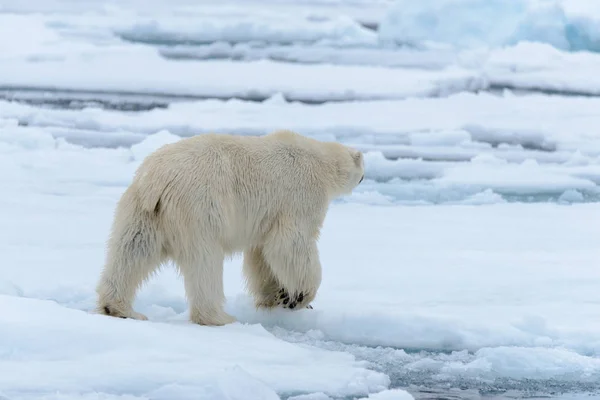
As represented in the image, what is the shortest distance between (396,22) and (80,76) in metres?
4.95

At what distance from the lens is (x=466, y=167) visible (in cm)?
834

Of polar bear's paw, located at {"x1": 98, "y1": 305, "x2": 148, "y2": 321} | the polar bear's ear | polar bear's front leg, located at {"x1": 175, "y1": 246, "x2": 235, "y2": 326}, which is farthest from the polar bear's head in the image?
polar bear's paw, located at {"x1": 98, "y1": 305, "x2": 148, "y2": 321}

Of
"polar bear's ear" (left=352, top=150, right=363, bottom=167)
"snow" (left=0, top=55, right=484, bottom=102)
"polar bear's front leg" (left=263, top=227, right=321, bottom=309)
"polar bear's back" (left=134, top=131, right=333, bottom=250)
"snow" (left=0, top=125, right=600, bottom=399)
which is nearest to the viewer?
"snow" (left=0, top=125, right=600, bottom=399)

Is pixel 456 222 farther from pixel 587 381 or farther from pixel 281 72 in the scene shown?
pixel 281 72

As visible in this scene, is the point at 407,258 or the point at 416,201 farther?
the point at 416,201

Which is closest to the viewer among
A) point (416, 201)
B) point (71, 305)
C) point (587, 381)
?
point (587, 381)

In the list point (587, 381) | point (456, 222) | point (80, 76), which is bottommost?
point (587, 381)

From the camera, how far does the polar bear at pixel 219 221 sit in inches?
150

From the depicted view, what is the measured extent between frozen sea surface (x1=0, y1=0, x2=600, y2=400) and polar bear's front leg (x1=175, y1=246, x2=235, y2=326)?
90 mm

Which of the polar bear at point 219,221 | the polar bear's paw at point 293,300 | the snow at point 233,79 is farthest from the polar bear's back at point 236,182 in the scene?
the snow at point 233,79

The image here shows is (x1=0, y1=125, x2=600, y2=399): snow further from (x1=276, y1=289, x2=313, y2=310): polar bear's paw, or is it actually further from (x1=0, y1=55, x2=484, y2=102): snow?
(x1=0, y1=55, x2=484, y2=102): snow

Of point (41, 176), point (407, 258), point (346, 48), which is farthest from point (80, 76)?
point (407, 258)

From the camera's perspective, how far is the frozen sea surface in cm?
333

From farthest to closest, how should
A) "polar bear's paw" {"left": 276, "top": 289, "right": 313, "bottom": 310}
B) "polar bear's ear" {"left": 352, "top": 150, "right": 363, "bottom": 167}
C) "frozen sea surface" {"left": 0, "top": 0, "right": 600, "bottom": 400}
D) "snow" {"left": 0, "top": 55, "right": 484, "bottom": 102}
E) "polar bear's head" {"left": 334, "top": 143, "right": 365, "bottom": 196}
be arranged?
"snow" {"left": 0, "top": 55, "right": 484, "bottom": 102}
"polar bear's ear" {"left": 352, "top": 150, "right": 363, "bottom": 167}
"polar bear's head" {"left": 334, "top": 143, "right": 365, "bottom": 196}
"polar bear's paw" {"left": 276, "top": 289, "right": 313, "bottom": 310}
"frozen sea surface" {"left": 0, "top": 0, "right": 600, "bottom": 400}
